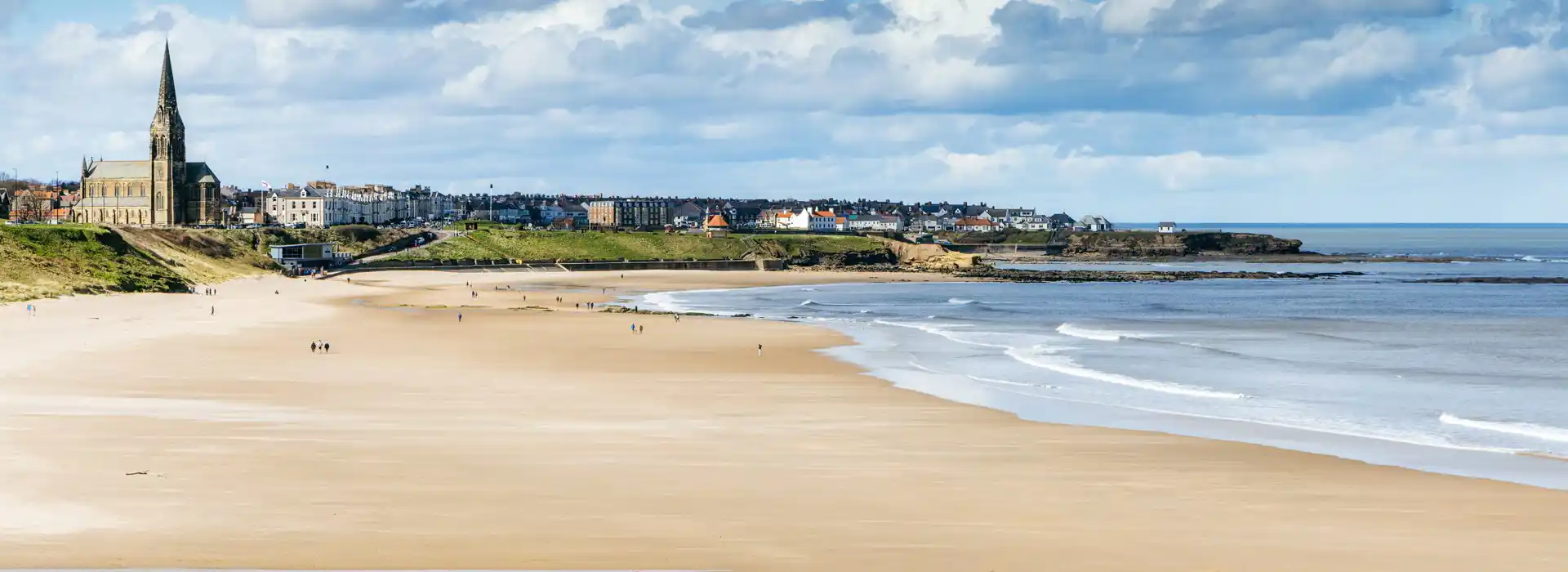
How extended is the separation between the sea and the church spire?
10181 cm

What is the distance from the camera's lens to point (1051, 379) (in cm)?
3950

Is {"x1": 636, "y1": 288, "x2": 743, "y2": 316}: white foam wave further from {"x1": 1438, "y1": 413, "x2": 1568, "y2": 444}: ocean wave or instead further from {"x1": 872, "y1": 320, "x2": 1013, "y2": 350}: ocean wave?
{"x1": 1438, "y1": 413, "x2": 1568, "y2": 444}: ocean wave

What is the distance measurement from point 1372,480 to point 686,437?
12.5m

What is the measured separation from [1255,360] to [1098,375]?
27.9 feet

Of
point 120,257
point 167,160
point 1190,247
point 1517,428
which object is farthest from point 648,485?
point 1190,247

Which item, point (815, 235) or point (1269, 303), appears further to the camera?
point (815, 235)

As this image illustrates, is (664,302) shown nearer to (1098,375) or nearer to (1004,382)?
(1098,375)

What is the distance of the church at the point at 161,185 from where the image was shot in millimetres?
165500

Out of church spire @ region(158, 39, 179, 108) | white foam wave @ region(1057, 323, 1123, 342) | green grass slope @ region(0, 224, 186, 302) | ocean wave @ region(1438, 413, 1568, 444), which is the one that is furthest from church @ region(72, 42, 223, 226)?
ocean wave @ region(1438, 413, 1568, 444)

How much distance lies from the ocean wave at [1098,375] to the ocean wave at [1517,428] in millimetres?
5750

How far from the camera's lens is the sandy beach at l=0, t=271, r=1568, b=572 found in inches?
667

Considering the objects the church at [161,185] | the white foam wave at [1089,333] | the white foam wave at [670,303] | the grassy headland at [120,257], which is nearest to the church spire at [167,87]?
the church at [161,185]

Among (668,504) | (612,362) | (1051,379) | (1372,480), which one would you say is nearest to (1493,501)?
(1372,480)

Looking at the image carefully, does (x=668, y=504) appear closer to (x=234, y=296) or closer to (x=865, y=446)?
(x=865, y=446)
